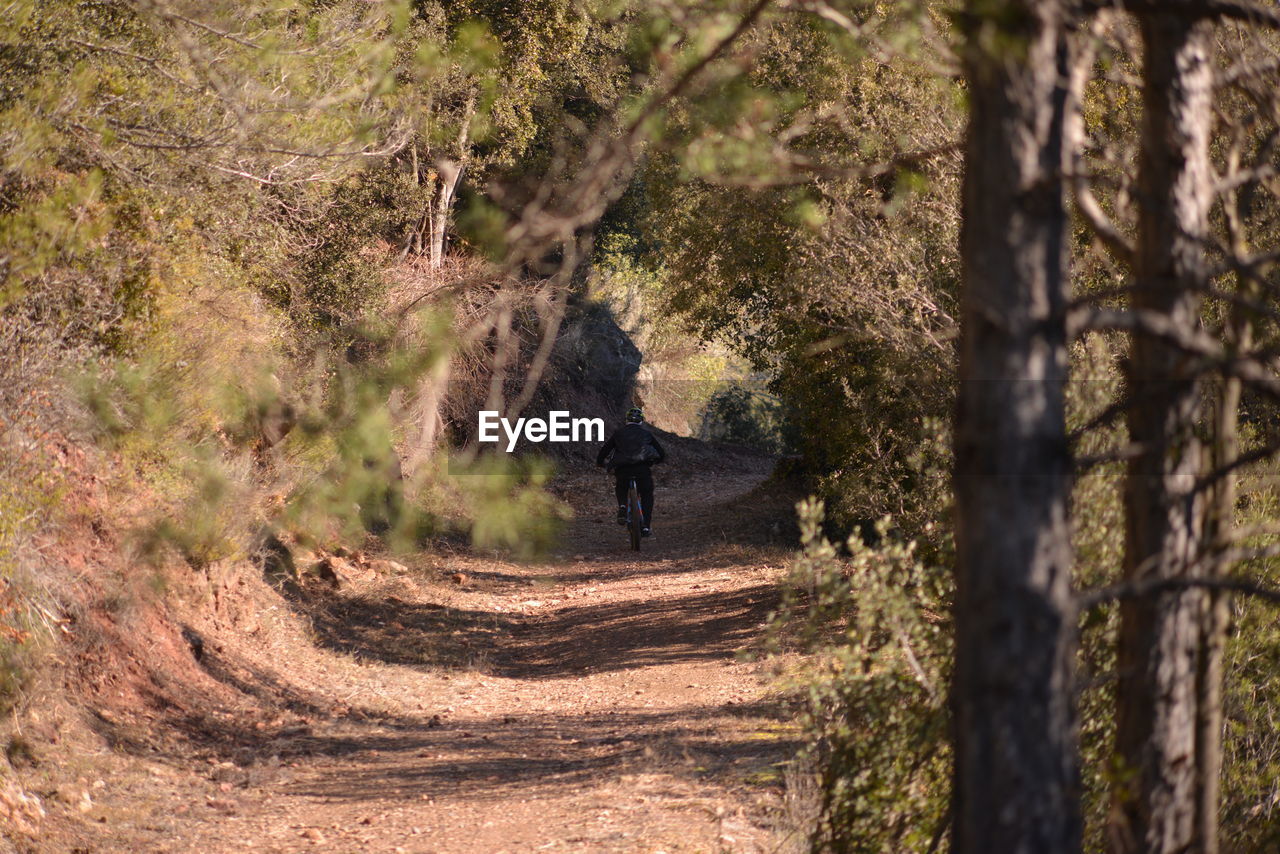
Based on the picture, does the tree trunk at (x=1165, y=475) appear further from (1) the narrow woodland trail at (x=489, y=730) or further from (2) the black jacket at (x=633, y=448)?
(2) the black jacket at (x=633, y=448)

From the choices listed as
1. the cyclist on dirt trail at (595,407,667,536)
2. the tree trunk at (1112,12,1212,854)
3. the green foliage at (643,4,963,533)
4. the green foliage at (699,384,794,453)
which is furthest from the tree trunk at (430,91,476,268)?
the green foliage at (699,384,794,453)

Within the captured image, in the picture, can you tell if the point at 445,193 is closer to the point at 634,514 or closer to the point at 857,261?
the point at 634,514

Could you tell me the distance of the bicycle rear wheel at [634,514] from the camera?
1770cm

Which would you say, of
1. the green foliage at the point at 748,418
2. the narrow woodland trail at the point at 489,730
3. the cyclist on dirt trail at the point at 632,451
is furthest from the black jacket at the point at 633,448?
the green foliage at the point at 748,418

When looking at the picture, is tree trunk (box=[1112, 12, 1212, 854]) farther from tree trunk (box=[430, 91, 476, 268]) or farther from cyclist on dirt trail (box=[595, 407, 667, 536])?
tree trunk (box=[430, 91, 476, 268])

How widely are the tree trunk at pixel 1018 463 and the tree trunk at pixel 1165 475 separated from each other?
0.65 m

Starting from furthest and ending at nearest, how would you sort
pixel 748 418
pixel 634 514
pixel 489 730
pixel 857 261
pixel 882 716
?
pixel 748 418, pixel 634 514, pixel 857 261, pixel 489 730, pixel 882 716

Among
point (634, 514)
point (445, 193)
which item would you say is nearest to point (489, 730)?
point (634, 514)

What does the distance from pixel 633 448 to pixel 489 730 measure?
304 inches

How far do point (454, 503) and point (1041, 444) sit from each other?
11.5 meters

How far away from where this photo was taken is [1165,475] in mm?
3461

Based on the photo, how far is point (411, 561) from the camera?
1622 cm

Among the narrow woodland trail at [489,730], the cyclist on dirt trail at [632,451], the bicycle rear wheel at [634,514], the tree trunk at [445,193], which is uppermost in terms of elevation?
the tree trunk at [445,193]

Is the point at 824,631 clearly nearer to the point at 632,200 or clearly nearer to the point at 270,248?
the point at 270,248
